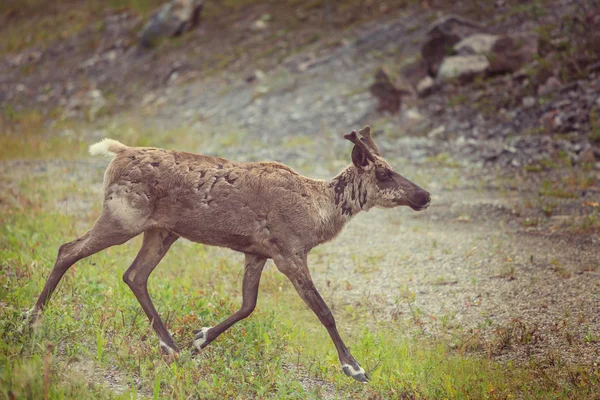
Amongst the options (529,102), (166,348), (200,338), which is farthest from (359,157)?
(529,102)

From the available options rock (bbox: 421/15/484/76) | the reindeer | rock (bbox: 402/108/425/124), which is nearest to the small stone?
rock (bbox: 402/108/425/124)

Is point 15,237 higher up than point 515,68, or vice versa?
point 15,237

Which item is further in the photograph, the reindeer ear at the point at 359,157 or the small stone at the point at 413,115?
the small stone at the point at 413,115

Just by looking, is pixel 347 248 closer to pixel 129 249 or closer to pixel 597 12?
pixel 129 249

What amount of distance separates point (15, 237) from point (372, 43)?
51.8ft

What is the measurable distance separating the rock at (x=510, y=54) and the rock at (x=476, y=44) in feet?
0.49

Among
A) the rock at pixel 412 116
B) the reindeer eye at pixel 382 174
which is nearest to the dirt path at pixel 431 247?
the rock at pixel 412 116

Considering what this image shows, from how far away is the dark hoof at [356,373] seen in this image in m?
6.48

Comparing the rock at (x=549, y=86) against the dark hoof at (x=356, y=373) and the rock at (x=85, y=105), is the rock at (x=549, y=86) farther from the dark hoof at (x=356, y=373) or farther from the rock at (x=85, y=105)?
the rock at (x=85, y=105)

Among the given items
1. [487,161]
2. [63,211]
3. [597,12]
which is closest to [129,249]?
[63,211]

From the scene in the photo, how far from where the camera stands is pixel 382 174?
7492mm

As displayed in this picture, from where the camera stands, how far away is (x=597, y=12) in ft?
57.6

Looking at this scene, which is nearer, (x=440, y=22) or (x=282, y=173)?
(x=282, y=173)

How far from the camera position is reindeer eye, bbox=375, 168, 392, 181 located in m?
7.49
